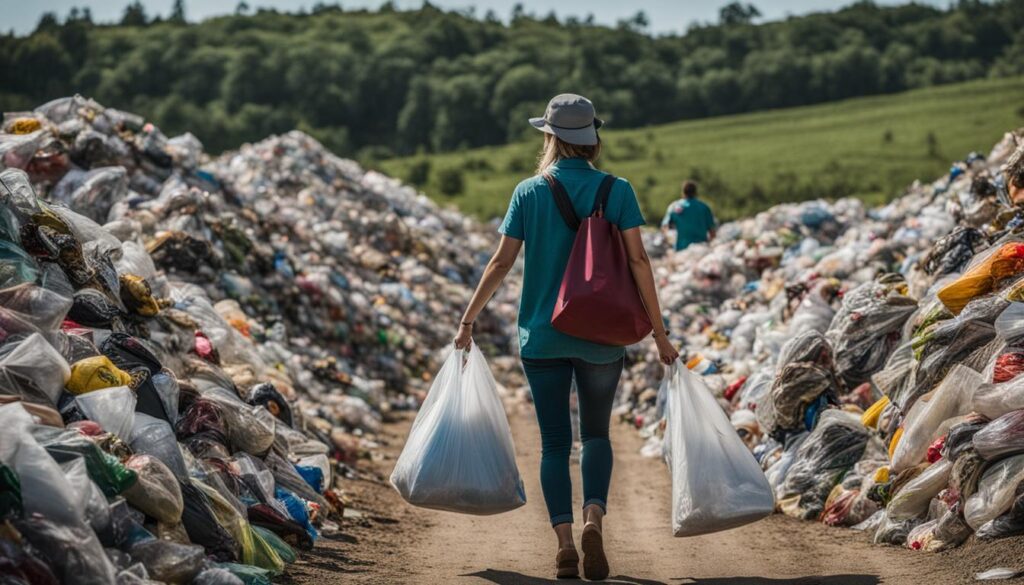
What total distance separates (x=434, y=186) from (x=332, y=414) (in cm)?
3633

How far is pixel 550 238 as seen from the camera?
14.9 ft

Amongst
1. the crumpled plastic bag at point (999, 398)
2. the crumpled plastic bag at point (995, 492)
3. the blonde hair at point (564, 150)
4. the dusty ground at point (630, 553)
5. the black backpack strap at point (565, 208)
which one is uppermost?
the blonde hair at point (564, 150)

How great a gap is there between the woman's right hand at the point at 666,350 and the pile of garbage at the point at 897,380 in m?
1.16

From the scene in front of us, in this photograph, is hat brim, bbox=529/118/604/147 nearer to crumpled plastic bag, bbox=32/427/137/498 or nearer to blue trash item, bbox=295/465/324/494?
crumpled plastic bag, bbox=32/427/137/498

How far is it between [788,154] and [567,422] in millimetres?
47621

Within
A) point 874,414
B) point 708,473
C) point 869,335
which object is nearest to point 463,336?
point 708,473

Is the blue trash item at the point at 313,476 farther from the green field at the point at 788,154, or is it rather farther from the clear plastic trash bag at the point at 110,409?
the green field at the point at 788,154

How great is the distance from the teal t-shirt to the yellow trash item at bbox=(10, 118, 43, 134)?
5.57 m

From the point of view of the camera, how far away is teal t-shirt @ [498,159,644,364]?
176 inches

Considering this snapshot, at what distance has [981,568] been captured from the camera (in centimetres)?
433

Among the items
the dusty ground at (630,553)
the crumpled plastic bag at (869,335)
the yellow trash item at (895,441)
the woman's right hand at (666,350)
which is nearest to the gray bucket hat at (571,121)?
the woman's right hand at (666,350)

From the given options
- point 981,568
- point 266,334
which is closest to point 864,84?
point 266,334

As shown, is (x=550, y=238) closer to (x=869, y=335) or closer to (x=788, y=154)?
(x=869, y=335)

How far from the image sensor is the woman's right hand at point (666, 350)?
454 cm
